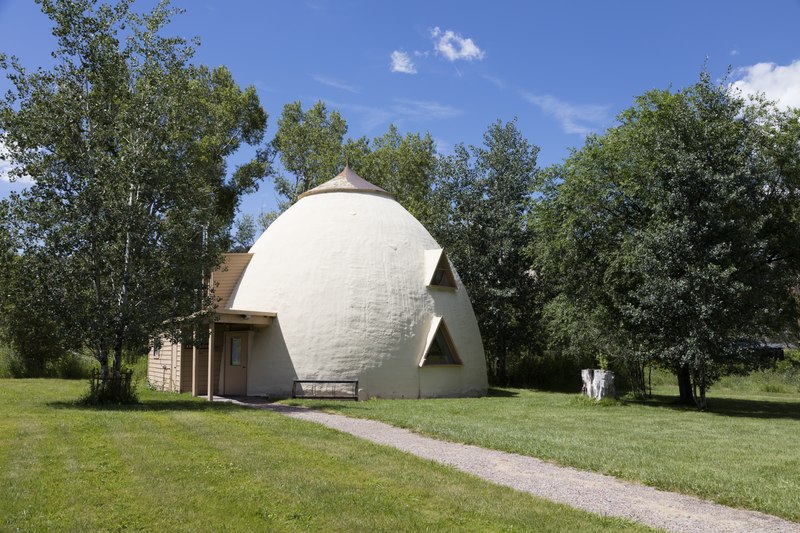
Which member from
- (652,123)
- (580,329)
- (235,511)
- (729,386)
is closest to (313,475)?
(235,511)

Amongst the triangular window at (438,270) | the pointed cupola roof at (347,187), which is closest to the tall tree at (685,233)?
the triangular window at (438,270)

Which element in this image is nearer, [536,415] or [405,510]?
[405,510]

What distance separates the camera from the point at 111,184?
14.3 meters

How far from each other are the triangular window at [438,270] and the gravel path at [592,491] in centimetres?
1002

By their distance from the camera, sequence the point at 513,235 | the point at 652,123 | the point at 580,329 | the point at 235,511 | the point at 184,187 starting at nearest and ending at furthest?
the point at 235,511 < the point at 184,187 < the point at 652,123 < the point at 580,329 < the point at 513,235

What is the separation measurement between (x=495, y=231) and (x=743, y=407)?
11.6m

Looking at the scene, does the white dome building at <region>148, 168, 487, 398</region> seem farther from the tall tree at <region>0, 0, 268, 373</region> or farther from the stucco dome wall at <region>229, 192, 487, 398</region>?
the tall tree at <region>0, 0, 268, 373</region>

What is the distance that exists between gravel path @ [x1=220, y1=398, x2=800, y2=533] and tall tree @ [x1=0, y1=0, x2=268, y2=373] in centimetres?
716

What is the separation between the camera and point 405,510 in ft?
19.6

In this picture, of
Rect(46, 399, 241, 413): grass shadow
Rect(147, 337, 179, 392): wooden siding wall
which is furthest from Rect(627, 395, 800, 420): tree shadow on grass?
Rect(147, 337, 179, 392): wooden siding wall

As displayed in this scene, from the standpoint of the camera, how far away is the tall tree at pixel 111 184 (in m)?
14.0

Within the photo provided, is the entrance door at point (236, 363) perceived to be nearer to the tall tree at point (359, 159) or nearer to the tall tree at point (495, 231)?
the tall tree at point (495, 231)

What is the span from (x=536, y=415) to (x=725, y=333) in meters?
5.34

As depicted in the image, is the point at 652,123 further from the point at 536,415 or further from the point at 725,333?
the point at 536,415
